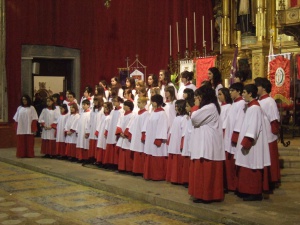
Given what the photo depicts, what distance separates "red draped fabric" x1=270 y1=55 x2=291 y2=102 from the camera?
36.9 feet

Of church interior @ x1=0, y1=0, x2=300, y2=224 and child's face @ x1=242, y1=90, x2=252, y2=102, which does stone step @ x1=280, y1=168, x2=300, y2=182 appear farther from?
child's face @ x1=242, y1=90, x2=252, y2=102

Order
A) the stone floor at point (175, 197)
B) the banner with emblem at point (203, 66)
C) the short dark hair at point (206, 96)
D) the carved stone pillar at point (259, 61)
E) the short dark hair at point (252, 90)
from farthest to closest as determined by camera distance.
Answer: the carved stone pillar at point (259, 61)
the banner with emblem at point (203, 66)
the short dark hair at point (252, 90)
the short dark hair at point (206, 96)
the stone floor at point (175, 197)

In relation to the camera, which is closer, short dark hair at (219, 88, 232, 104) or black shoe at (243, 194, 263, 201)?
black shoe at (243, 194, 263, 201)

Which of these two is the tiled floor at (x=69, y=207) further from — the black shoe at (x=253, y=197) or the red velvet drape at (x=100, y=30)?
the red velvet drape at (x=100, y=30)

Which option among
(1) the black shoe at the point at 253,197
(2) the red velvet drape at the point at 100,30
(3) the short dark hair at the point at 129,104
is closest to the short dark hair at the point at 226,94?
(1) the black shoe at the point at 253,197

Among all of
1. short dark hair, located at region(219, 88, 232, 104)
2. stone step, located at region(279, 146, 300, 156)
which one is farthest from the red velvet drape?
short dark hair, located at region(219, 88, 232, 104)

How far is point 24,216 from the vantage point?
253 inches

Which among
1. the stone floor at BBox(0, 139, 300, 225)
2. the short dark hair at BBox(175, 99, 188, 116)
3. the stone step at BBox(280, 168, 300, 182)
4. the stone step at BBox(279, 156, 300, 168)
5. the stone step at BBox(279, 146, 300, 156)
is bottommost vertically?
the stone floor at BBox(0, 139, 300, 225)

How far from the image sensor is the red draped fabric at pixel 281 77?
11242mm

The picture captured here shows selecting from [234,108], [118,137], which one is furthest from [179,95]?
[234,108]

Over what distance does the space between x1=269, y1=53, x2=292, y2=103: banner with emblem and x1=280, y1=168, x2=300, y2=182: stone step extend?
296 centimetres

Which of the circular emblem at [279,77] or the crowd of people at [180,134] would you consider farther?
the circular emblem at [279,77]

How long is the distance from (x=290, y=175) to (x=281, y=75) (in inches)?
140

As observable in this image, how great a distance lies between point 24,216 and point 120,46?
9.66 meters
